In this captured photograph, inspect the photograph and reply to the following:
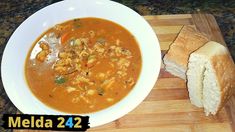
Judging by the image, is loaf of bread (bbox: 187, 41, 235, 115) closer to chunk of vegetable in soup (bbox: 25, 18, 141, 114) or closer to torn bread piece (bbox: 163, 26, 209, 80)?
torn bread piece (bbox: 163, 26, 209, 80)

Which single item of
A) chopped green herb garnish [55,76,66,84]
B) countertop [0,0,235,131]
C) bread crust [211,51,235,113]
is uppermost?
countertop [0,0,235,131]

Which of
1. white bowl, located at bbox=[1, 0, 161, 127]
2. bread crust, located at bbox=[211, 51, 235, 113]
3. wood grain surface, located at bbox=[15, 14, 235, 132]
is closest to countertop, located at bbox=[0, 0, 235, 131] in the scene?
white bowl, located at bbox=[1, 0, 161, 127]

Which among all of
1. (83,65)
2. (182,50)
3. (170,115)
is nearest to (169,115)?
(170,115)

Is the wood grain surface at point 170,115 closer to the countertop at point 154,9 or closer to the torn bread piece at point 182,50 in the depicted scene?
the torn bread piece at point 182,50

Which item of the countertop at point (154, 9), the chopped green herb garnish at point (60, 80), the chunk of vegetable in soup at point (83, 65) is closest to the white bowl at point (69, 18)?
the chunk of vegetable in soup at point (83, 65)

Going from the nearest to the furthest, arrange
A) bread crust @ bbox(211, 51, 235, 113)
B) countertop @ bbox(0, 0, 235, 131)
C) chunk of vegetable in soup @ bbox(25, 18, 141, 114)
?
bread crust @ bbox(211, 51, 235, 113), chunk of vegetable in soup @ bbox(25, 18, 141, 114), countertop @ bbox(0, 0, 235, 131)

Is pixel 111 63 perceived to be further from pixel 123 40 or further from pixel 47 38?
pixel 47 38
